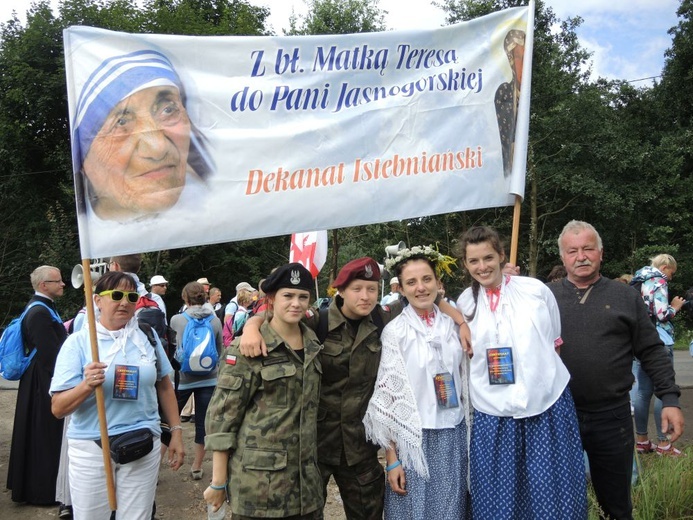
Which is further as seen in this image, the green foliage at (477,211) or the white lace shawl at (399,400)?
the green foliage at (477,211)

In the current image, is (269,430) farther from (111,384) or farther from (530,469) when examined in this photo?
(530,469)

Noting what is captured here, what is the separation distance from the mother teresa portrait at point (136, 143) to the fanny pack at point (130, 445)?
1107 mm

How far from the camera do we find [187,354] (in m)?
5.52

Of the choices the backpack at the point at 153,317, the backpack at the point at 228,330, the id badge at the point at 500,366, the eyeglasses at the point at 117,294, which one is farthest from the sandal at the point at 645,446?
the backpack at the point at 228,330

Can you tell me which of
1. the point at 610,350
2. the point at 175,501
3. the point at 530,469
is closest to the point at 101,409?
the point at 530,469

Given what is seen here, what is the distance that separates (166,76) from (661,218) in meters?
22.3

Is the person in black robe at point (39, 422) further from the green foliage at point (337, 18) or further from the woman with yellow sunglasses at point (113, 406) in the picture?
the green foliage at point (337, 18)

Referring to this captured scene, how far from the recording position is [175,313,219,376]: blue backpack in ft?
18.0

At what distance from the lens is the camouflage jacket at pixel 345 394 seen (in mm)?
3023

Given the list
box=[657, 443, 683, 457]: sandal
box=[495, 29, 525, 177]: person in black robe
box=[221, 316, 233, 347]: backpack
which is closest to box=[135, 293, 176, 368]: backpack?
box=[221, 316, 233, 347]: backpack

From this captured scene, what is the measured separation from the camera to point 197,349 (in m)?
5.51

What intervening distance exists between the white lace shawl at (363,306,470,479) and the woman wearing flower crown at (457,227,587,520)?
0.15 metres

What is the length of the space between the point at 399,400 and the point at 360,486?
560 mm

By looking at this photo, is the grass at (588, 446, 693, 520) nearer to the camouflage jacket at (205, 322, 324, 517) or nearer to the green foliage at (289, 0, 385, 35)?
the camouflage jacket at (205, 322, 324, 517)
